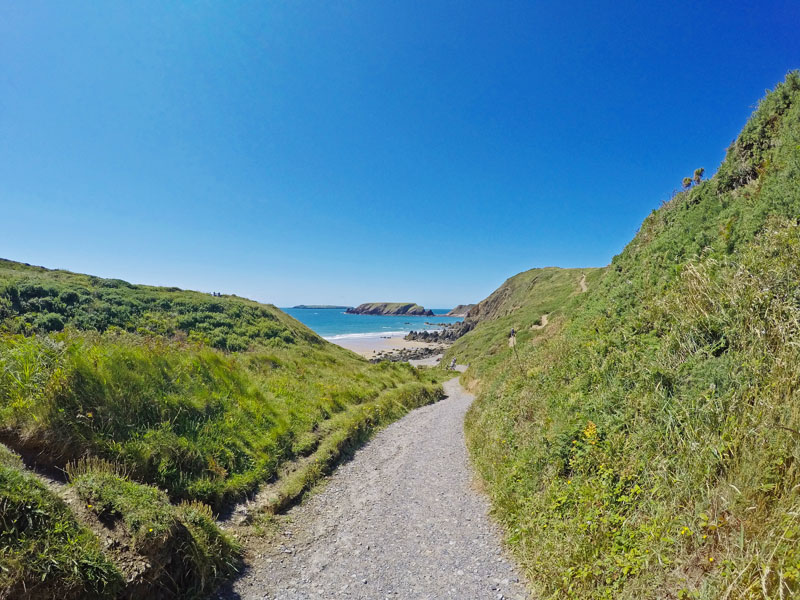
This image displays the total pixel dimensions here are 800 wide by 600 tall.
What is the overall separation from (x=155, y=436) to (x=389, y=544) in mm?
5838

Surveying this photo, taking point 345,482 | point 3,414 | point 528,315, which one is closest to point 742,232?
point 345,482

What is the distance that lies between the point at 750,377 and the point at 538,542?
173 inches

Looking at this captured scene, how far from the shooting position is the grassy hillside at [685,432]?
4.12 metres

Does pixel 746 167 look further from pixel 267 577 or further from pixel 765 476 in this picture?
pixel 267 577

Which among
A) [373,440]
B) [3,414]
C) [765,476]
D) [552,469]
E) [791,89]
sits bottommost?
[373,440]

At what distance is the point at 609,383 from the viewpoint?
806cm

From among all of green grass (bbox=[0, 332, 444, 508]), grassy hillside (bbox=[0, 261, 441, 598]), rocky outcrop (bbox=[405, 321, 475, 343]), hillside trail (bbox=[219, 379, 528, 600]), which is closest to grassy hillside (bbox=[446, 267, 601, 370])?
rocky outcrop (bbox=[405, 321, 475, 343])

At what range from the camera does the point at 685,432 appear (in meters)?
5.39

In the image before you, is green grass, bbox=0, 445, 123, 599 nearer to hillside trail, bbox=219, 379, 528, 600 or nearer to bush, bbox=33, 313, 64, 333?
hillside trail, bbox=219, 379, 528, 600

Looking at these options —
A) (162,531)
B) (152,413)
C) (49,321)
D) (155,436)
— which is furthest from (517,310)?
(162,531)

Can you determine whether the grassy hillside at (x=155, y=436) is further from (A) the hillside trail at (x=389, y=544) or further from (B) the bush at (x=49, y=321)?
(B) the bush at (x=49, y=321)

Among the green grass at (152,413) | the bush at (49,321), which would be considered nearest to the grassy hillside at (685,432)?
the green grass at (152,413)

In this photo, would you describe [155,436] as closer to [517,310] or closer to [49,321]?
[49,321]

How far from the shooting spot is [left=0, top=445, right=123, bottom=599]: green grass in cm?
385
